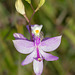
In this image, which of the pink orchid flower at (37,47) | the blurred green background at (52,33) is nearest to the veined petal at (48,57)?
the pink orchid flower at (37,47)

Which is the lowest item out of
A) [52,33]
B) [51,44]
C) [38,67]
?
[52,33]

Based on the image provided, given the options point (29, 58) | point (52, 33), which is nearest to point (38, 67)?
point (29, 58)

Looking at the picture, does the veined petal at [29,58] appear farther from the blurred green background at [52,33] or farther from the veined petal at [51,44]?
the blurred green background at [52,33]

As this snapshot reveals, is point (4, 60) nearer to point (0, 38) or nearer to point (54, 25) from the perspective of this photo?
point (0, 38)

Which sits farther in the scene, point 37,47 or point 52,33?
point 52,33

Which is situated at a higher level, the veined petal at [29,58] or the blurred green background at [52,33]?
the veined petal at [29,58]

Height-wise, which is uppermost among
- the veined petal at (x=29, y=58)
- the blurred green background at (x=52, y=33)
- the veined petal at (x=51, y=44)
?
the veined petal at (x=51, y=44)

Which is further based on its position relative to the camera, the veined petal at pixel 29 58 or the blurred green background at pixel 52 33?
the blurred green background at pixel 52 33

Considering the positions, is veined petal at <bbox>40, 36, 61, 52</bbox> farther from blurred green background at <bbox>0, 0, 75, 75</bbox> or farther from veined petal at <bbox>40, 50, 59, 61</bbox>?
blurred green background at <bbox>0, 0, 75, 75</bbox>

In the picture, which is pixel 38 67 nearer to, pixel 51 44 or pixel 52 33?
pixel 51 44

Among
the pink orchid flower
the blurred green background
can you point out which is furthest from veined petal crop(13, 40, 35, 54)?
the blurred green background
